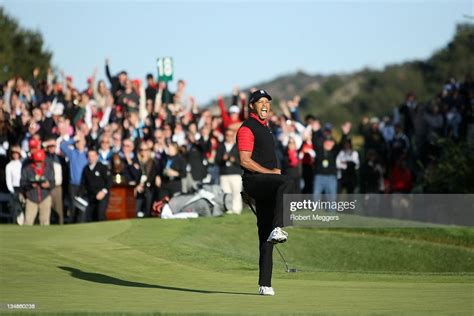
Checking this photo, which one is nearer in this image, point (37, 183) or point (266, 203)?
point (266, 203)

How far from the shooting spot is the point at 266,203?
50.9 feet

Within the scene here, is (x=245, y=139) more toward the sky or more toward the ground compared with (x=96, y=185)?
more toward the sky

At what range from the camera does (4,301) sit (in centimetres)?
1489

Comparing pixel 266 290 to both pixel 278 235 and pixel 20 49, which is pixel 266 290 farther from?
pixel 20 49

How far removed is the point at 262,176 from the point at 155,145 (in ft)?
52.8

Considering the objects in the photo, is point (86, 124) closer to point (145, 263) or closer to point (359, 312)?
point (145, 263)

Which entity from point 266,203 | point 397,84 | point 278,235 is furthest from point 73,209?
point 397,84

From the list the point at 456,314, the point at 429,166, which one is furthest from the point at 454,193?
the point at 456,314

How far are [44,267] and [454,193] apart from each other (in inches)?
638

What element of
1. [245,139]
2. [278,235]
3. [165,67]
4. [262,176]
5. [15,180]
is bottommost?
[278,235]

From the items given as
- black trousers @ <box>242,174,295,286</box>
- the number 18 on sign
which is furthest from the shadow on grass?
the number 18 on sign

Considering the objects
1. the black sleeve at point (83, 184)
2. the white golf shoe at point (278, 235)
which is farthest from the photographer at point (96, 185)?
the white golf shoe at point (278, 235)

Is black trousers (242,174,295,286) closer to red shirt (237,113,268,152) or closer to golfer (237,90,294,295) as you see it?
golfer (237,90,294,295)

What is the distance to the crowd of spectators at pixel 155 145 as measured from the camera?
29.6 meters
